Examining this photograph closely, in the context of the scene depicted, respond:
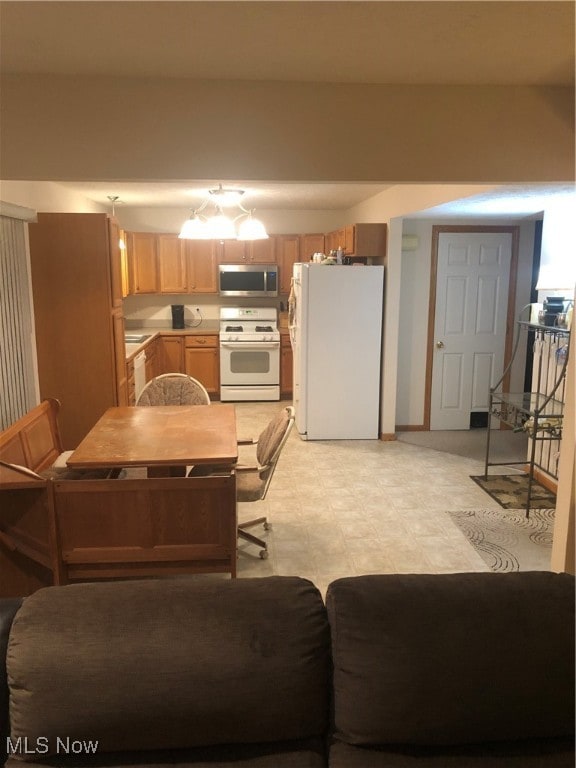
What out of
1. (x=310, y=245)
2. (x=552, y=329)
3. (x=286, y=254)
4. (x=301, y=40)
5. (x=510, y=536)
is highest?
(x=301, y=40)

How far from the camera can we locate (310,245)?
7078 millimetres

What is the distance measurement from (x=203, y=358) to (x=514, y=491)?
396 centimetres

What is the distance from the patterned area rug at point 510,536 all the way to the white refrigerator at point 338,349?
178 centimetres

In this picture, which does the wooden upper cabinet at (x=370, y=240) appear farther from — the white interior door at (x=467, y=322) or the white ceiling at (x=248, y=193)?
the white interior door at (x=467, y=322)

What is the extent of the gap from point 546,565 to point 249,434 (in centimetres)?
310

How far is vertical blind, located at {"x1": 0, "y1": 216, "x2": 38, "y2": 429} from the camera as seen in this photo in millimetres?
3549

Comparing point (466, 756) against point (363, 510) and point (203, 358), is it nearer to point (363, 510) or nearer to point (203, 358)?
point (363, 510)

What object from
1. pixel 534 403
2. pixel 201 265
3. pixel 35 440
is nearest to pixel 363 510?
pixel 534 403

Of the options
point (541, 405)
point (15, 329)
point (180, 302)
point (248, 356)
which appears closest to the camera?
point (15, 329)

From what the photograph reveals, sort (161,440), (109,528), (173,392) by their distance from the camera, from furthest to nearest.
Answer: (173,392)
(161,440)
(109,528)

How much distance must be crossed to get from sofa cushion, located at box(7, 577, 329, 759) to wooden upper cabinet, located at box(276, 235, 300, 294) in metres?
5.95

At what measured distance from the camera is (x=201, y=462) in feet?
9.22

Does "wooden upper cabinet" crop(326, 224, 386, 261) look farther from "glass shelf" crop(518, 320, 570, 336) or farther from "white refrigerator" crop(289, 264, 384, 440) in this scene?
"glass shelf" crop(518, 320, 570, 336)

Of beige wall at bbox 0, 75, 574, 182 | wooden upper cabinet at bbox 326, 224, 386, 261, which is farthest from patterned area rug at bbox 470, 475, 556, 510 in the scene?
beige wall at bbox 0, 75, 574, 182
